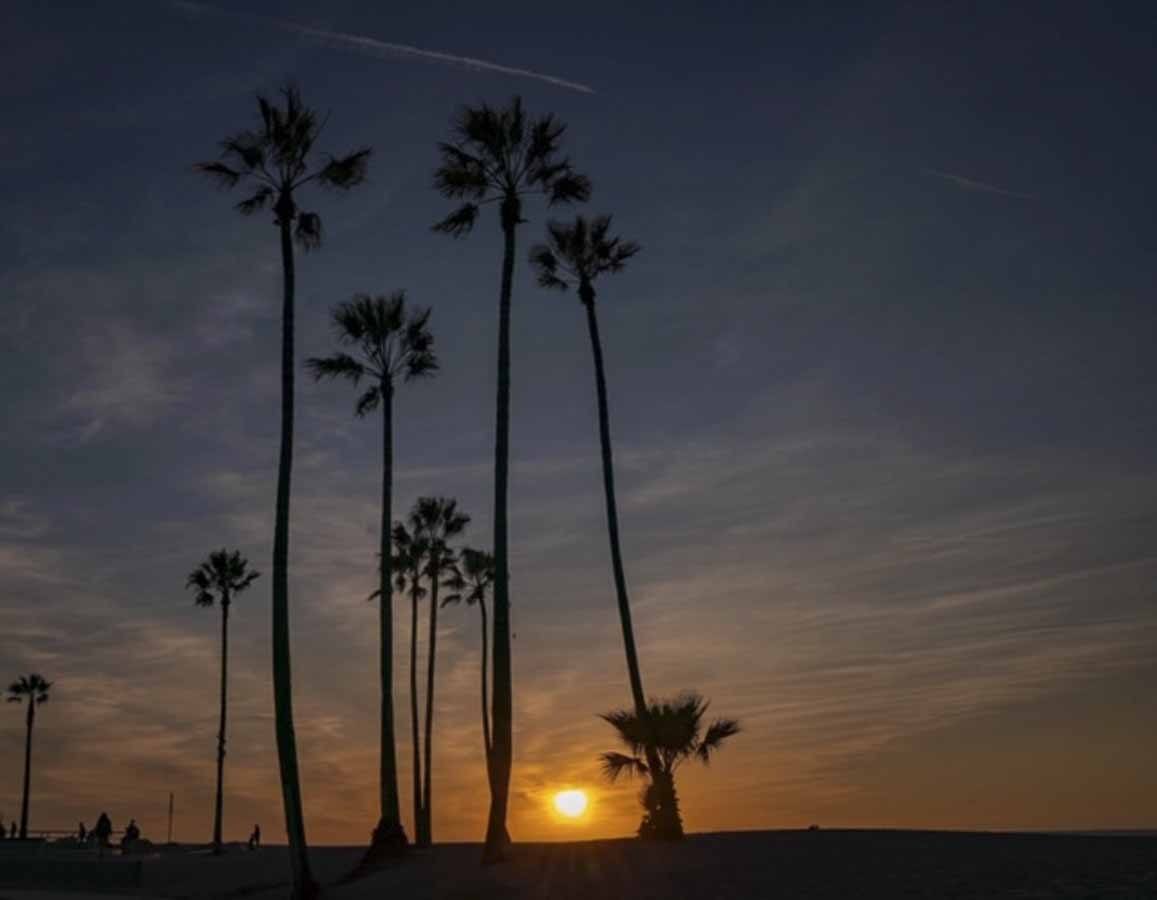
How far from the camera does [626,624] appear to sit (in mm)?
36531

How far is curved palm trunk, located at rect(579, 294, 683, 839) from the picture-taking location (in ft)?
109

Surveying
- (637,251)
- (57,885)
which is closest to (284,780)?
(637,251)

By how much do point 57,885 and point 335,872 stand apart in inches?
546

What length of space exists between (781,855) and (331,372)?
2336 centimetres

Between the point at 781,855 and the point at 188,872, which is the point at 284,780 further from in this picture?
the point at 188,872

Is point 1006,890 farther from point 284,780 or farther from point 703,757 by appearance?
point 284,780

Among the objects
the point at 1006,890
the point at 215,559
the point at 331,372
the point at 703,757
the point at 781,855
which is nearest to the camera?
the point at 1006,890

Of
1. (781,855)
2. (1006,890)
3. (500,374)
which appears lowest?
(1006,890)

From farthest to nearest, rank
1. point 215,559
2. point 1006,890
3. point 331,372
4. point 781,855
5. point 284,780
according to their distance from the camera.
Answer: point 215,559 < point 331,372 < point 284,780 < point 781,855 < point 1006,890

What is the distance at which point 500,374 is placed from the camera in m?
35.2

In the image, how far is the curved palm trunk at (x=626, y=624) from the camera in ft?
109

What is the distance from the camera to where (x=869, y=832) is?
100 feet

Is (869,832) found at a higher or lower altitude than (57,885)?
lower

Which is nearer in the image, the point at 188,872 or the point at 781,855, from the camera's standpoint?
the point at 781,855
